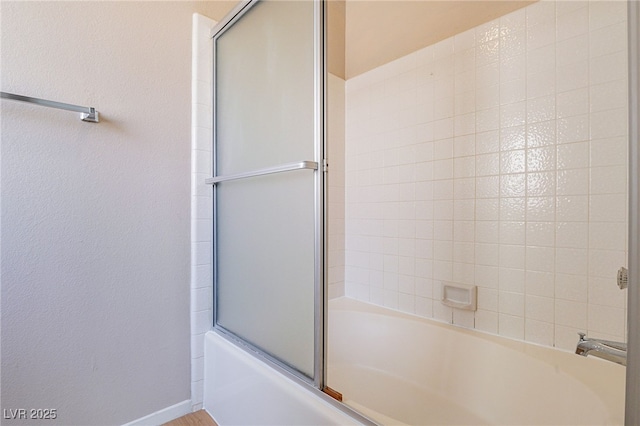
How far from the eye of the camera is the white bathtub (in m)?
1.17

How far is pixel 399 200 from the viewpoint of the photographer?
1.99 metres

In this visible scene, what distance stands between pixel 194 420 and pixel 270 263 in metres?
0.88

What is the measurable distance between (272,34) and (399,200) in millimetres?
1215

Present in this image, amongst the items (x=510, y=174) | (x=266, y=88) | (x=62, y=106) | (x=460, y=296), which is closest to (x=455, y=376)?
(x=460, y=296)

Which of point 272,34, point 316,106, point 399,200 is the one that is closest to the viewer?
point 316,106

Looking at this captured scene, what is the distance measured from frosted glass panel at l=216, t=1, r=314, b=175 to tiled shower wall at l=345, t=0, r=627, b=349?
1032mm

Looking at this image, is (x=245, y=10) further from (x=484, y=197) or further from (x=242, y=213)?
(x=484, y=197)

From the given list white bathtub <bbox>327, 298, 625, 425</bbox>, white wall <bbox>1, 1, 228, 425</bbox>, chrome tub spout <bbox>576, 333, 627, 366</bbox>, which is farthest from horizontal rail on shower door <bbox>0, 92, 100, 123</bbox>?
chrome tub spout <bbox>576, 333, 627, 366</bbox>

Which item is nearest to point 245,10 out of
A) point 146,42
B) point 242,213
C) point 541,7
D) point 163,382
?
point 146,42

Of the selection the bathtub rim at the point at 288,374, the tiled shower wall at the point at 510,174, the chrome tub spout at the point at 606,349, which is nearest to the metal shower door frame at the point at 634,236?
the chrome tub spout at the point at 606,349

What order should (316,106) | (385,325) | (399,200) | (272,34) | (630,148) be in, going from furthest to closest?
(399,200), (385,325), (272,34), (316,106), (630,148)

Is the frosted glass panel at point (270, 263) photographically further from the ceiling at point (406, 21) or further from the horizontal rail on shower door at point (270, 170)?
the ceiling at point (406, 21)

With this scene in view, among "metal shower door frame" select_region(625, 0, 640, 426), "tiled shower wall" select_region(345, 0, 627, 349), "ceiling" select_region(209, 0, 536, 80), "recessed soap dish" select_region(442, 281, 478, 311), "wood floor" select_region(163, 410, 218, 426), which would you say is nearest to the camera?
"metal shower door frame" select_region(625, 0, 640, 426)

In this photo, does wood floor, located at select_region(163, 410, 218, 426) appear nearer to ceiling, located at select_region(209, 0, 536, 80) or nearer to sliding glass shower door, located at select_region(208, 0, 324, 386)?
sliding glass shower door, located at select_region(208, 0, 324, 386)
